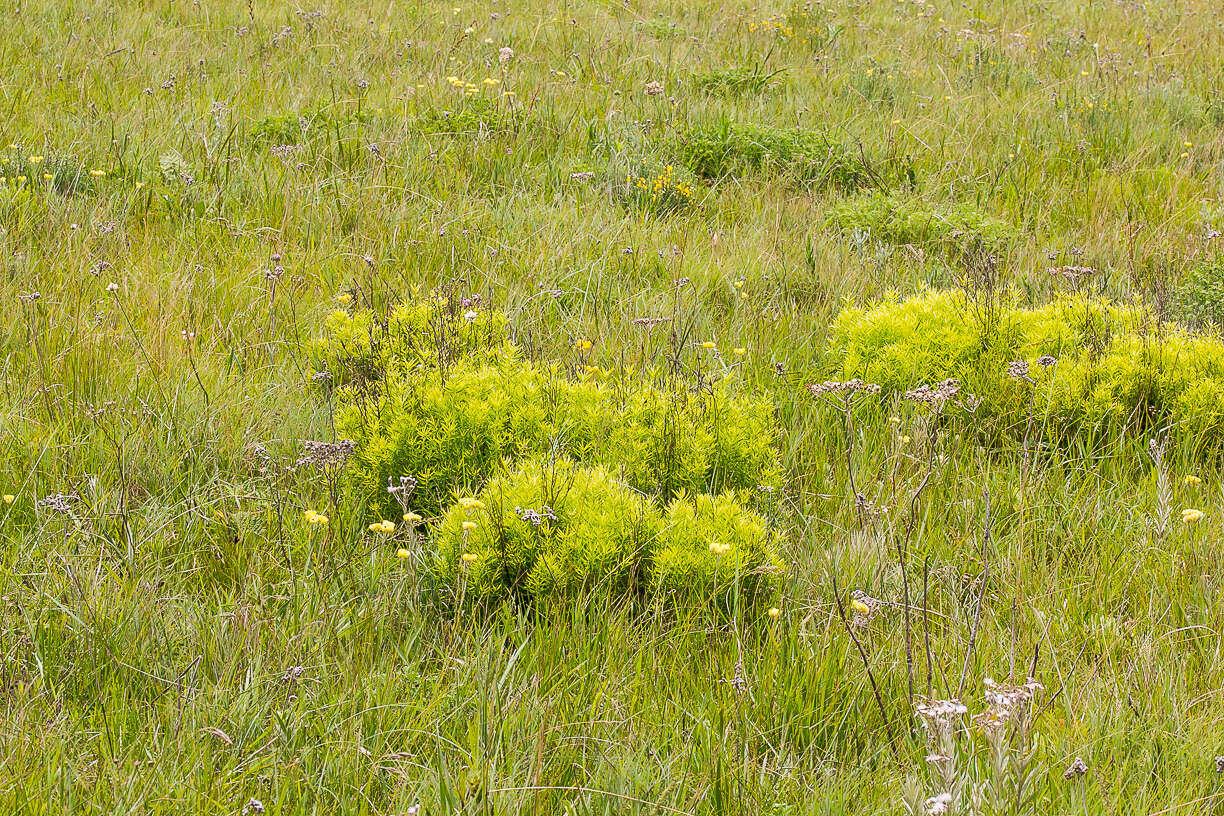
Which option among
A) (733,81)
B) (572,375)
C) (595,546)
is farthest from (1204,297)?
(733,81)

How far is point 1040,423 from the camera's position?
3.42 m

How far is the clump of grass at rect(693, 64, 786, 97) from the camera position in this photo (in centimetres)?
685

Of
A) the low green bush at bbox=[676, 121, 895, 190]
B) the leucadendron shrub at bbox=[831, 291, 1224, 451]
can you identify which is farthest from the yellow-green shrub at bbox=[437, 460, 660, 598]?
the low green bush at bbox=[676, 121, 895, 190]

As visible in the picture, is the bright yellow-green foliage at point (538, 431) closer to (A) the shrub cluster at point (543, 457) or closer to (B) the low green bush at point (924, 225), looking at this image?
(A) the shrub cluster at point (543, 457)

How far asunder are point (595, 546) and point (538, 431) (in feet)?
1.96

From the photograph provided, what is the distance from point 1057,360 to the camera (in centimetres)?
334

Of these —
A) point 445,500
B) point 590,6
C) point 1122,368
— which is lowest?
point 445,500

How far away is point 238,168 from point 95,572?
123 inches

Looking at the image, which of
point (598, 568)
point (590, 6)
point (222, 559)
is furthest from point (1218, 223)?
point (590, 6)

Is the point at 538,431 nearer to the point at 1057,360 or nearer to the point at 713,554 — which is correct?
the point at 713,554

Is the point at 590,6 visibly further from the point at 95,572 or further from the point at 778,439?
the point at 95,572

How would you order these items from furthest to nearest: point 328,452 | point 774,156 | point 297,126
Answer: point 774,156 → point 297,126 → point 328,452

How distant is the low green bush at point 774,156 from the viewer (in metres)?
5.57

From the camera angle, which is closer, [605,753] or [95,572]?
[605,753]
